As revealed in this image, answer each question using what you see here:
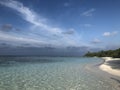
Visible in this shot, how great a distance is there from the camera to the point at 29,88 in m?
13.6

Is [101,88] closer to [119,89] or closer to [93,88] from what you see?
[93,88]

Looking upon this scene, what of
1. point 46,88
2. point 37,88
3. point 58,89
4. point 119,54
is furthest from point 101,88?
point 119,54

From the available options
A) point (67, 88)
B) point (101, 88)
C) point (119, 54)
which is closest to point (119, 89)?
point (101, 88)

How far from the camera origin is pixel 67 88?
13.8 meters

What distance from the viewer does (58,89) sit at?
13.4 m

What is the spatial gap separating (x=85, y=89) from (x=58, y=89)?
2.56 m

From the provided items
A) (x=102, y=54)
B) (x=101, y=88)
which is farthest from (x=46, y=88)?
(x=102, y=54)

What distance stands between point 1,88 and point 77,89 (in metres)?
7.19

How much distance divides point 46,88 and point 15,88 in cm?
294

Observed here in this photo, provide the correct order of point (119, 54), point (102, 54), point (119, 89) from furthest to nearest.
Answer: point (102, 54) < point (119, 54) < point (119, 89)

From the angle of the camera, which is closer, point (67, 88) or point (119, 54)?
point (67, 88)

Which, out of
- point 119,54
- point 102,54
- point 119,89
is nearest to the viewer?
point 119,89

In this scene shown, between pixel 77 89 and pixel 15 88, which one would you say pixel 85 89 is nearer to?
pixel 77 89

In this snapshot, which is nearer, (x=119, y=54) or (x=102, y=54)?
(x=119, y=54)
